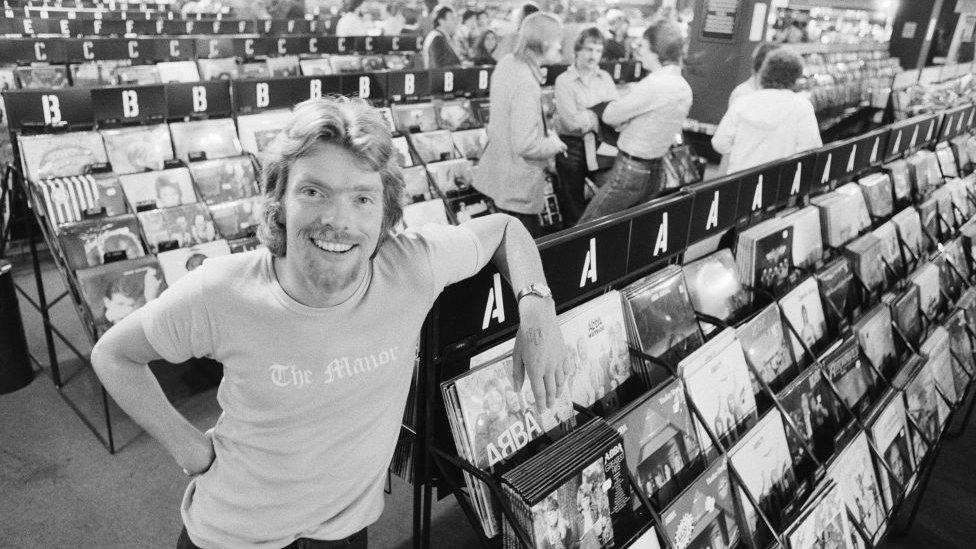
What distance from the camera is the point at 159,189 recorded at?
3443mm

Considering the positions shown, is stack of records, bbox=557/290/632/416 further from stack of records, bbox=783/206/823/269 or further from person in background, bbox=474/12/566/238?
person in background, bbox=474/12/566/238

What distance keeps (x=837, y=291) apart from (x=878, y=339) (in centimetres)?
23

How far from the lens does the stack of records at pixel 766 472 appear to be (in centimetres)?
174

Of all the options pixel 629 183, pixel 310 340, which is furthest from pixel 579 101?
pixel 310 340

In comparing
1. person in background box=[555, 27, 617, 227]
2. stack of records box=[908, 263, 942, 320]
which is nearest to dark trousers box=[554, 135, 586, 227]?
person in background box=[555, 27, 617, 227]

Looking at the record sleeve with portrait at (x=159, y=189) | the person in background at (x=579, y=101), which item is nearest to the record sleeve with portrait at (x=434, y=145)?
the person in background at (x=579, y=101)

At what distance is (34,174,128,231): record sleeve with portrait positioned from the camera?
300 centimetres

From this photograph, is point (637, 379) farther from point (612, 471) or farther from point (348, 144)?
point (348, 144)

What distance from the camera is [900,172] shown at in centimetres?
354

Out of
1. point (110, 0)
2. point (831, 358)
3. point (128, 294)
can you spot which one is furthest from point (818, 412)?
point (110, 0)

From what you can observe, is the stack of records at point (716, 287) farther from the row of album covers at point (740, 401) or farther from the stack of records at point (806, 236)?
the stack of records at point (806, 236)

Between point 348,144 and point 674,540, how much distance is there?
1.15m

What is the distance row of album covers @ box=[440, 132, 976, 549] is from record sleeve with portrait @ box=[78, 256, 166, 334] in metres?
2.05

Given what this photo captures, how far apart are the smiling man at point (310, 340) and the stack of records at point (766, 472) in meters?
0.76
